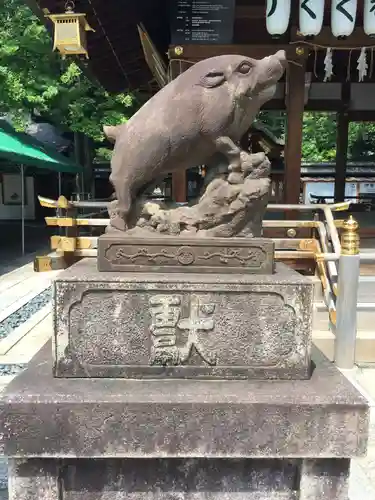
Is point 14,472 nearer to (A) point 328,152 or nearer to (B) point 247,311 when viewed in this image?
(B) point 247,311

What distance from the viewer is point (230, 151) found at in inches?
99.0

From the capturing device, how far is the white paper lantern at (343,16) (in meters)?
6.04

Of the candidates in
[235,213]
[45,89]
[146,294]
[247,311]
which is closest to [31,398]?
[146,294]

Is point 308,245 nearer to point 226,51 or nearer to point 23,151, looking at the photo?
point 226,51

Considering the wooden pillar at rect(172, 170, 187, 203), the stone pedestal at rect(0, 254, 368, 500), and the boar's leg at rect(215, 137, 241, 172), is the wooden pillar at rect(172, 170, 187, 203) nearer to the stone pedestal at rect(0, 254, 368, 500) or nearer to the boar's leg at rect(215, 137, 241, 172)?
the boar's leg at rect(215, 137, 241, 172)

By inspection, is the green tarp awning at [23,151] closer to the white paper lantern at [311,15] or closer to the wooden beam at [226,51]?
the wooden beam at [226,51]

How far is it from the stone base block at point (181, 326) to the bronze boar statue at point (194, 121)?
46cm

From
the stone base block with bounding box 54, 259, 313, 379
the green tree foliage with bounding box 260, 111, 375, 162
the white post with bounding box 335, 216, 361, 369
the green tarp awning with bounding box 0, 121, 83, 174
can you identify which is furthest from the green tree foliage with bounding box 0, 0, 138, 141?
the green tree foliage with bounding box 260, 111, 375, 162

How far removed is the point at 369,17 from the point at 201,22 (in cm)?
217

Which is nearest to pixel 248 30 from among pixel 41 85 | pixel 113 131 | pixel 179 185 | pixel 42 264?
pixel 179 185

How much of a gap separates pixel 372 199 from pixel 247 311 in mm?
20197

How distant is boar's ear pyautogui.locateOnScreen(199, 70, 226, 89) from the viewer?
2500mm

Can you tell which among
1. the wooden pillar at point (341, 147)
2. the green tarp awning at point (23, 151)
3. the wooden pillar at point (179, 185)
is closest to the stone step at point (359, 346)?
the wooden pillar at point (179, 185)

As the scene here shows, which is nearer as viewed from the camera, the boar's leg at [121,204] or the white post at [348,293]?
the boar's leg at [121,204]
